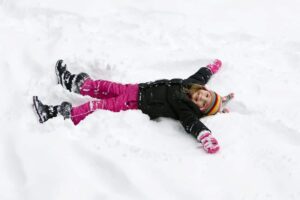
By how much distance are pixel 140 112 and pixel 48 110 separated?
26.5 inches

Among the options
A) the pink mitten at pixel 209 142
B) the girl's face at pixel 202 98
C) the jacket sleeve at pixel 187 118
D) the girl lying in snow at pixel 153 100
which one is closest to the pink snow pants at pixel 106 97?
the girl lying in snow at pixel 153 100

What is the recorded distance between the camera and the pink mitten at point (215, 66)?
3406mm

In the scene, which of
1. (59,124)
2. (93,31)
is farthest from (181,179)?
(93,31)

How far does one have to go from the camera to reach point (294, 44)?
3.79m

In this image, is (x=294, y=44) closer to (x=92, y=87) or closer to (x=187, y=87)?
(x=187, y=87)

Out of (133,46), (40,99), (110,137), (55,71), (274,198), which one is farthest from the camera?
(133,46)

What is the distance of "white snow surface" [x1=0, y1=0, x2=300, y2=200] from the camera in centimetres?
232

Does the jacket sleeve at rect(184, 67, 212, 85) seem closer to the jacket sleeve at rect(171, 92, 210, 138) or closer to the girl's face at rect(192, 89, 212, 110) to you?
the girl's face at rect(192, 89, 212, 110)

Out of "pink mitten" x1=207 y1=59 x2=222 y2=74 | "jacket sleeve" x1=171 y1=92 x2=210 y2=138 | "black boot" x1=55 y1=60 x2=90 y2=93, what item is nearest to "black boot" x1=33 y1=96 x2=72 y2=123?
"black boot" x1=55 y1=60 x2=90 y2=93

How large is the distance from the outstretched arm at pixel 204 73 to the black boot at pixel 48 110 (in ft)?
3.23

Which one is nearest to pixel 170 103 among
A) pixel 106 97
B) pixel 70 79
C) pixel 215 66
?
pixel 106 97

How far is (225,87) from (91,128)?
1.29 m

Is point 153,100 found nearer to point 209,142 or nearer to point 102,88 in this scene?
point 102,88

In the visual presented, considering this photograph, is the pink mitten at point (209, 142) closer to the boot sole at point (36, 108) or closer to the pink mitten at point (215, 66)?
the pink mitten at point (215, 66)
